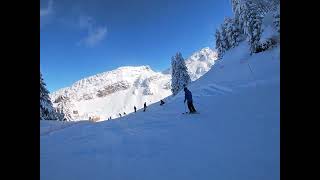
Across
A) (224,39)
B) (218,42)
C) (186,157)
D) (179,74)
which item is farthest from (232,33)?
(186,157)

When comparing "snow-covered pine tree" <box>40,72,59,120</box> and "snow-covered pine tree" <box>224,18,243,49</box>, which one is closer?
"snow-covered pine tree" <box>40,72,59,120</box>

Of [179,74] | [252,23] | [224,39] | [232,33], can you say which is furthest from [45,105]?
[224,39]

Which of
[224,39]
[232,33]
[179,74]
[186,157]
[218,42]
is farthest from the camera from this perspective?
[218,42]

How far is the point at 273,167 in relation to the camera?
18.4ft

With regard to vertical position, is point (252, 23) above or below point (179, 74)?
above

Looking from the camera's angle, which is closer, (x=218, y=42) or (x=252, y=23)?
(x=252, y=23)

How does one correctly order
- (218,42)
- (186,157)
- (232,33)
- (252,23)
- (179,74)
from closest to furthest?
(186,157)
(252,23)
(232,33)
(179,74)
(218,42)

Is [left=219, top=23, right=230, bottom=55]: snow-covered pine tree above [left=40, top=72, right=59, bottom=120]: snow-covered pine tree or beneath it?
above

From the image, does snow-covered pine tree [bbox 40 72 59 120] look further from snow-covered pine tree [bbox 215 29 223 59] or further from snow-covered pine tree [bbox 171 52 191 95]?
snow-covered pine tree [bbox 215 29 223 59]

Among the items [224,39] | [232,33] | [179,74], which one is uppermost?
[232,33]

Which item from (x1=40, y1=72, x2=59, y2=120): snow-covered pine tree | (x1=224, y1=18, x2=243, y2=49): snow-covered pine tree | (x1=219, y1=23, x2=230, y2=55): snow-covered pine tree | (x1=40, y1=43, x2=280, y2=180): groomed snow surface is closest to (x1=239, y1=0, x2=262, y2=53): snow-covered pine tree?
(x1=224, y1=18, x2=243, y2=49): snow-covered pine tree

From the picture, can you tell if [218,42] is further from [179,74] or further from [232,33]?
[179,74]
